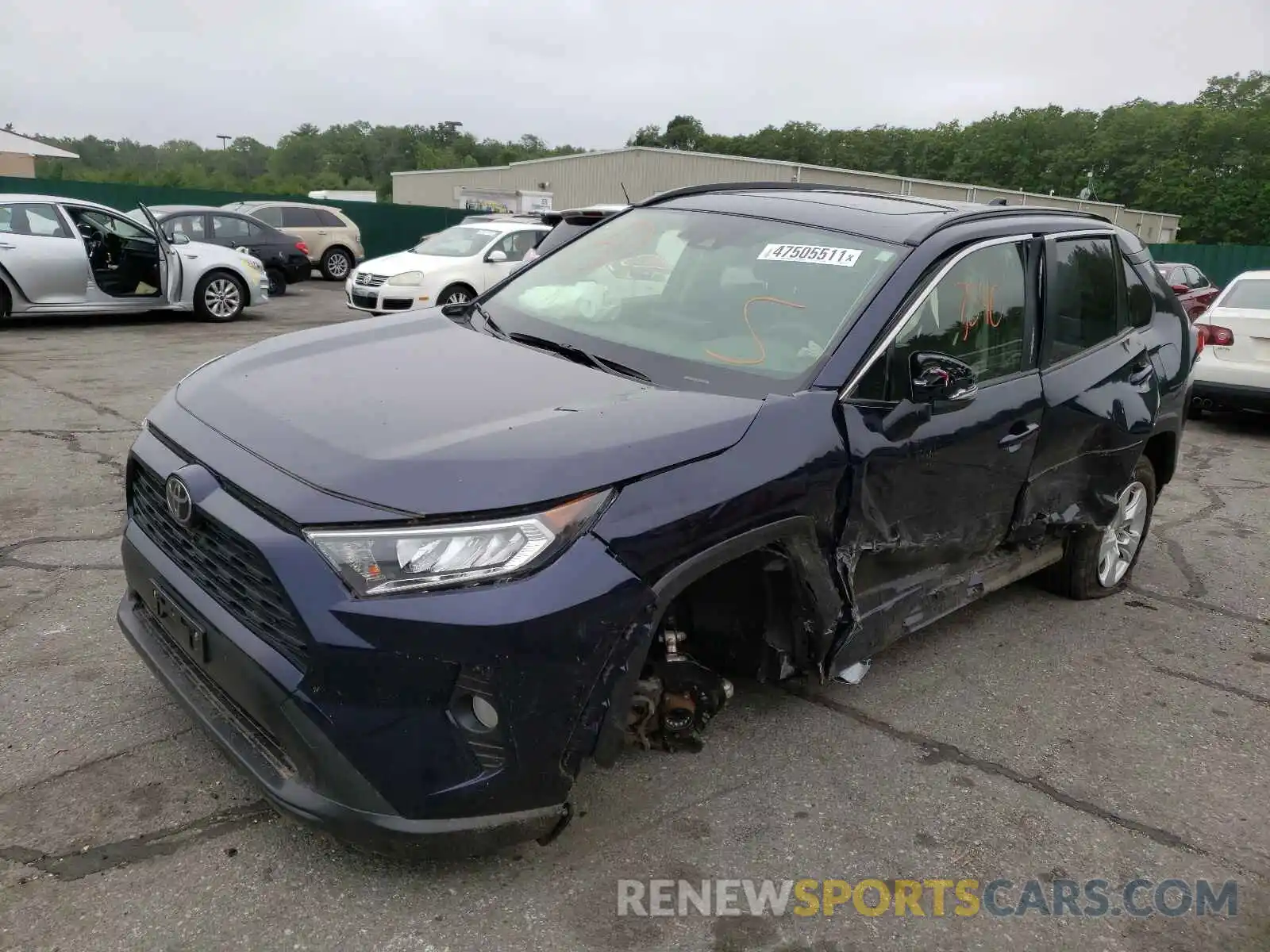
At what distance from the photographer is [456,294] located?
13773 millimetres

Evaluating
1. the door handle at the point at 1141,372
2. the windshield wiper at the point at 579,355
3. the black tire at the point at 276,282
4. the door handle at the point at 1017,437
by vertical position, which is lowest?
the black tire at the point at 276,282

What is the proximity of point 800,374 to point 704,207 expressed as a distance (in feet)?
4.11

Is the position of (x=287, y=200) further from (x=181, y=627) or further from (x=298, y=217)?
(x=181, y=627)

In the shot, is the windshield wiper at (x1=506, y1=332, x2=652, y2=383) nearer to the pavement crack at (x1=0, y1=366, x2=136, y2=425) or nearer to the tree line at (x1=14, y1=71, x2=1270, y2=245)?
the pavement crack at (x1=0, y1=366, x2=136, y2=425)

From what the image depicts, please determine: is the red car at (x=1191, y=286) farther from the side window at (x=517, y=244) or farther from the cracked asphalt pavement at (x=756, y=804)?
the cracked asphalt pavement at (x=756, y=804)

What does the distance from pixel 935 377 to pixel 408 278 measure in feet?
37.3

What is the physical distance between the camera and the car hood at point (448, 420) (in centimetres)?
230

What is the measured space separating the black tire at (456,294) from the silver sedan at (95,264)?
2.89 metres

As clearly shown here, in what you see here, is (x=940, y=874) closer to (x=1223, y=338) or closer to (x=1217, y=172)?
(x=1223, y=338)

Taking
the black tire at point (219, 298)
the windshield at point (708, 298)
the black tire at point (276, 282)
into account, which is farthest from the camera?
the black tire at point (276, 282)

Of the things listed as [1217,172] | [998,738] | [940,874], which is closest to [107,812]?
[940,874]

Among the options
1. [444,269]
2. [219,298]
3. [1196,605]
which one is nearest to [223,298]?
[219,298]

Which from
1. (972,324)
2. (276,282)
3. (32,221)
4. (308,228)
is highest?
(972,324)

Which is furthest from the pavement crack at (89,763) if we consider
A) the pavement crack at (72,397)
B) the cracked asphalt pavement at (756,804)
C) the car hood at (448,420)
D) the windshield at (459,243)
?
the windshield at (459,243)
